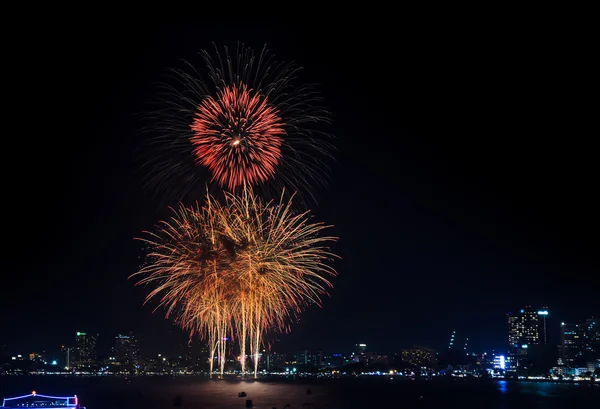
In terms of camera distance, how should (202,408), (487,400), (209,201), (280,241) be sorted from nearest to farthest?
(209,201), (280,241), (202,408), (487,400)

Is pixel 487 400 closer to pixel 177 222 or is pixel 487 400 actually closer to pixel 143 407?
pixel 143 407

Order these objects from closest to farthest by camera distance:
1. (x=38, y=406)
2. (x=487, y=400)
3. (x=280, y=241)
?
(x=280, y=241) → (x=38, y=406) → (x=487, y=400)

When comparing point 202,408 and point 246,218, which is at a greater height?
point 246,218

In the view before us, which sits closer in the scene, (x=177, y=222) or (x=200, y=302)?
(x=177, y=222)

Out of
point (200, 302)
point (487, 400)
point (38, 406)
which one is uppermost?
point (200, 302)

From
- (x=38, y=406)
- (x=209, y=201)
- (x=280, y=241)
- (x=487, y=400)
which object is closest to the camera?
(x=209, y=201)

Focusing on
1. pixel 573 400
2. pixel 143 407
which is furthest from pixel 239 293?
pixel 573 400

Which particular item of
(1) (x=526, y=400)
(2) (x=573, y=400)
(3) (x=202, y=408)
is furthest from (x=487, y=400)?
(3) (x=202, y=408)

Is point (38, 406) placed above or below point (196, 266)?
below

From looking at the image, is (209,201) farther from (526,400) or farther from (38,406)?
(526,400)
